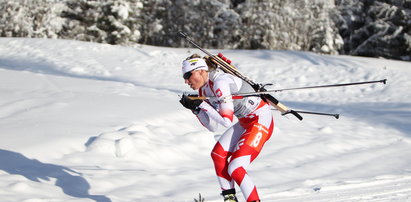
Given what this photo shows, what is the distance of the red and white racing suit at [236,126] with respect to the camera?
14.0 feet

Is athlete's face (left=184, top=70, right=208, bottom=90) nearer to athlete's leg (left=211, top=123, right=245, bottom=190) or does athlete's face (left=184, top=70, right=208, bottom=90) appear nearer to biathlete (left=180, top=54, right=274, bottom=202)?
biathlete (left=180, top=54, right=274, bottom=202)

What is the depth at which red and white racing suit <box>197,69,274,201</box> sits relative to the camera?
4.28 metres

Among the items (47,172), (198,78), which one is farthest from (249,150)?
(47,172)

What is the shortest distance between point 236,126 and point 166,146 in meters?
3.16

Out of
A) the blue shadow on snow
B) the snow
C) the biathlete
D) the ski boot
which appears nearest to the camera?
the biathlete

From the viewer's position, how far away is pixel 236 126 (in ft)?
15.7

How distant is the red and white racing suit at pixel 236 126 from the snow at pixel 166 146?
131cm

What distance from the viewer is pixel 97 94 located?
35.1 ft

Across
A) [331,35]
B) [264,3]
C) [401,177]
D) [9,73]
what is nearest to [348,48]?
[331,35]

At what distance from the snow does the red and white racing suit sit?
4.29ft

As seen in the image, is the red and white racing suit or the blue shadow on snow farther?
the blue shadow on snow

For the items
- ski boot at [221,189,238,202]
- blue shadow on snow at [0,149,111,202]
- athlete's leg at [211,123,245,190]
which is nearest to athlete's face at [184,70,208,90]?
athlete's leg at [211,123,245,190]

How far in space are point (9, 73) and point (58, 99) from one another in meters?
3.71

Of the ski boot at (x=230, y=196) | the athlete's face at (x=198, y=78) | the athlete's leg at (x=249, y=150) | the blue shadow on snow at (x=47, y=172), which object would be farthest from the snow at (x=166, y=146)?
the athlete's face at (x=198, y=78)
